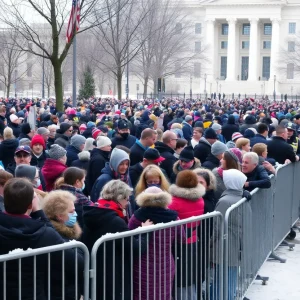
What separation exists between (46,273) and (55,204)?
2.93 ft

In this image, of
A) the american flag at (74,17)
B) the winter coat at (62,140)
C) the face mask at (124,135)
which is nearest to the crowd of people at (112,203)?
the winter coat at (62,140)

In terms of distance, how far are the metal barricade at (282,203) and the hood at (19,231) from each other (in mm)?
5687

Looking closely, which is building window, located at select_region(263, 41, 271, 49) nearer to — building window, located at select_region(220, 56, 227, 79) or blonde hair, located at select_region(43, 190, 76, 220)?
building window, located at select_region(220, 56, 227, 79)

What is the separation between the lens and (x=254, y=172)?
9.24 m

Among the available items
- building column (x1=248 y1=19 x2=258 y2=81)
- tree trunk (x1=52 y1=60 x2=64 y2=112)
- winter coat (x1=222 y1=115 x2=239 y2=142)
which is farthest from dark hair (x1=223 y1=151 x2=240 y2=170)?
building column (x1=248 y1=19 x2=258 y2=81)

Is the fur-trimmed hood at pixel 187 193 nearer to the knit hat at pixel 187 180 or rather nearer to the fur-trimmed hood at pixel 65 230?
the knit hat at pixel 187 180

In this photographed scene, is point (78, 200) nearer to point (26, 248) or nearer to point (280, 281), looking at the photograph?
point (26, 248)

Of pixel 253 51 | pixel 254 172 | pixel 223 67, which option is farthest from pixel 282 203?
pixel 223 67

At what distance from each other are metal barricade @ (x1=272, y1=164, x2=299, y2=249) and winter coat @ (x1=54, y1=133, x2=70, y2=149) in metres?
3.79

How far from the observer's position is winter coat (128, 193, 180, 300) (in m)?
5.79

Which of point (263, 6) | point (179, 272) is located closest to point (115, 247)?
point (179, 272)

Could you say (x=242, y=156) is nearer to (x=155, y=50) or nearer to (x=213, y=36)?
(x=155, y=50)

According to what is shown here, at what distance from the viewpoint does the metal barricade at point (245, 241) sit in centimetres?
732

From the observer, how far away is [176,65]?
226ft
